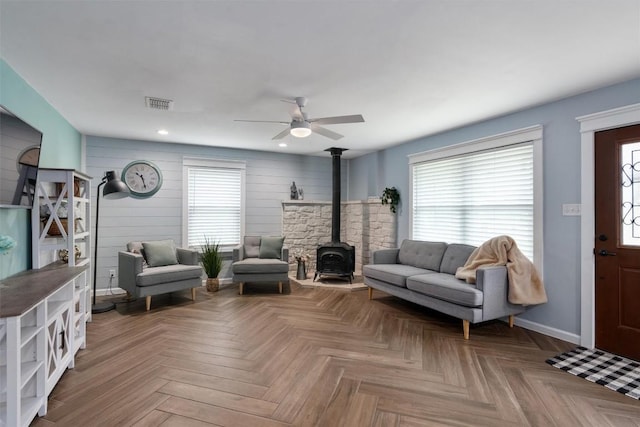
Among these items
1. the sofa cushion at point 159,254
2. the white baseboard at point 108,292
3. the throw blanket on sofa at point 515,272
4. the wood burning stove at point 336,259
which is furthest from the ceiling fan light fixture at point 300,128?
the white baseboard at point 108,292

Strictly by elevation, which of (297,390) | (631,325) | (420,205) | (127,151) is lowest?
(297,390)

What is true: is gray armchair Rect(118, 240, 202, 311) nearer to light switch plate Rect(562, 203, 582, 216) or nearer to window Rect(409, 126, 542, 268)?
window Rect(409, 126, 542, 268)

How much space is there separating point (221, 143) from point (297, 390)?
13.7 feet

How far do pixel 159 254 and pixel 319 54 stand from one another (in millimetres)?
3608

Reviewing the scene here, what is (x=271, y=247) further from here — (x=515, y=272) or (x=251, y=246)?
(x=515, y=272)

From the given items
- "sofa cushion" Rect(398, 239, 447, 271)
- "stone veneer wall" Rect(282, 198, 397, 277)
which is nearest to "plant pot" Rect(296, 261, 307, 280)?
"stone veneer wall" Rect(282, 198, 397, 277)

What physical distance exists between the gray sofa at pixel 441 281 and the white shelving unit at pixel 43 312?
10.9ft

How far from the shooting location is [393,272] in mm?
4180

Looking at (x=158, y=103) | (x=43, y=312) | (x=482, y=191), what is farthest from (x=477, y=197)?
(x=43, y=312)

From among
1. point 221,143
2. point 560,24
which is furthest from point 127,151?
point 560,24

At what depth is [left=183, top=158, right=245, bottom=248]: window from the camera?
5.47 metres

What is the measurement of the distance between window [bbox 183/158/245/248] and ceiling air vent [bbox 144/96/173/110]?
2004 millimetres

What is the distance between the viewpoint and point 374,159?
6188 millimetres

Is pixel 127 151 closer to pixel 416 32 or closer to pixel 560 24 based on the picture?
pixel 416 32
